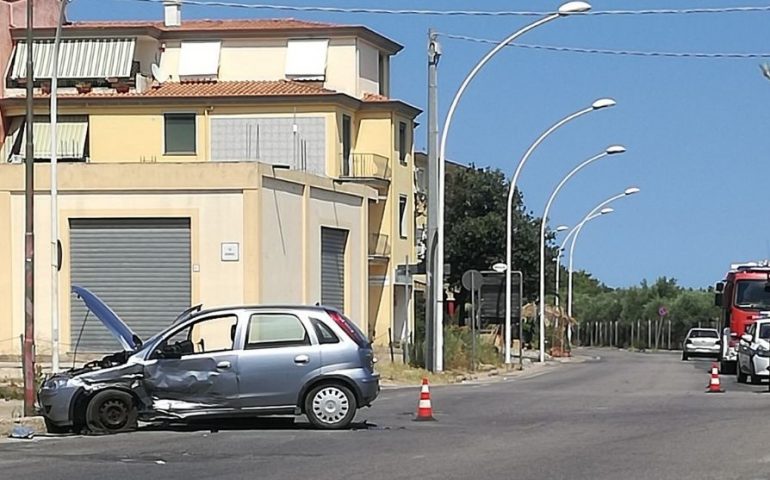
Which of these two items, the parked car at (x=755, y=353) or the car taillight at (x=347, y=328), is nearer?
the car taillight at (x=347, y=328)

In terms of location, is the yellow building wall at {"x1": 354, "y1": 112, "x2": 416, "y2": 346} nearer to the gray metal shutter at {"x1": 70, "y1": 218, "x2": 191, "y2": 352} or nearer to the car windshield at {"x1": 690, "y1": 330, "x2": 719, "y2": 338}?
the car windshield at {"x1": 690, "y1": 330, "x2": 719, "y2": 338}

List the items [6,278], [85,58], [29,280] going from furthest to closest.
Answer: [85,58] → [6,278] → [29,280]

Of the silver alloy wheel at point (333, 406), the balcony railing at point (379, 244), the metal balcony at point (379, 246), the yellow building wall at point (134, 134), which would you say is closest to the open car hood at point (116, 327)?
the silver alloy wheel at point (333, 406)

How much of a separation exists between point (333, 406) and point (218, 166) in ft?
65.6

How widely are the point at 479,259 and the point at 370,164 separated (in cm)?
1531

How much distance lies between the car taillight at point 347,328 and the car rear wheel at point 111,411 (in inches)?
107

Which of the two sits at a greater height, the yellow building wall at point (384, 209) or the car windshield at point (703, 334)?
the yellow building wall at point (384, 209)

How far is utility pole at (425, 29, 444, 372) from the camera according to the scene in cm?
3497

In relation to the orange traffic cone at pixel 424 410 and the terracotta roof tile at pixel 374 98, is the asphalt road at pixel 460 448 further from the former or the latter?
the terracotta roof tile at pixel 374 98

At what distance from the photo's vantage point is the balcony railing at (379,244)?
188ft

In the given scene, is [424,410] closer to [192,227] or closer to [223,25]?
[192,227]

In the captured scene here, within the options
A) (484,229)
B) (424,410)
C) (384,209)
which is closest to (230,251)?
(424,410)

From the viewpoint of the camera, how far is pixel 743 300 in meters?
38.2

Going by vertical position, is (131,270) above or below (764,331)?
above
